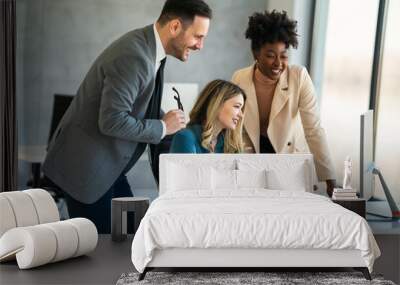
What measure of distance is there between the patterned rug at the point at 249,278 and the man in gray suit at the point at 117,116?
6.54 ft

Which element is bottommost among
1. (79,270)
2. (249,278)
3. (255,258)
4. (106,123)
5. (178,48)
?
(79,270)

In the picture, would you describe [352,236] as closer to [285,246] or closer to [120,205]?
[285,246]

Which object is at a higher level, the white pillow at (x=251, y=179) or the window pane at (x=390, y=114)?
the window pane at (x=390, y=114)

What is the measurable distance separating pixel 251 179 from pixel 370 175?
55.8 inches

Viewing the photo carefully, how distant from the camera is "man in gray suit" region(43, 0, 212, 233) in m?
7.71

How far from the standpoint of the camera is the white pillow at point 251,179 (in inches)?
285

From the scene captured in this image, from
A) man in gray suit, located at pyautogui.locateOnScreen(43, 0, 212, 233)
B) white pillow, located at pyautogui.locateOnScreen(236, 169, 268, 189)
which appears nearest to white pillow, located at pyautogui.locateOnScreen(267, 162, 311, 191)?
white pillow, located at pyautogui.locateOnScreen(236, 169, 268, 189)

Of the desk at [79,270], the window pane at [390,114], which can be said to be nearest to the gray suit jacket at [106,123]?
the desk at [79,270]

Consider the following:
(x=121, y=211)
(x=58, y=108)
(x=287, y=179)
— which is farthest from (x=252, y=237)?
(x=58, y=108)

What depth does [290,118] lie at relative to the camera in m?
7.95

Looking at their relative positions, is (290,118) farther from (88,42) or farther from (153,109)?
(88,42)

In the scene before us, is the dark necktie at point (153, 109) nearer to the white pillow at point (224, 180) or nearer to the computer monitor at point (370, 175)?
the white pillow at point (224, 180)

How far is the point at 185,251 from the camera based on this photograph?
5762mm

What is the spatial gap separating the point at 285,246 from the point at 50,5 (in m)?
3.77
